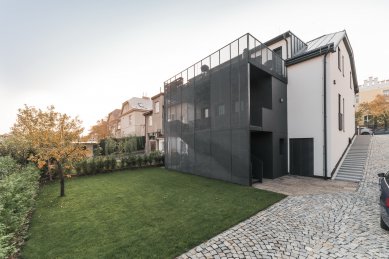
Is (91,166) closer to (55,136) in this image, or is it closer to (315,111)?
(55,136)

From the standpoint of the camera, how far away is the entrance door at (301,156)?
11.8 metres

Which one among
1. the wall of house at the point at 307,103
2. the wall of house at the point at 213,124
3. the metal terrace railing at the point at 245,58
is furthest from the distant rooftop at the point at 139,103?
the wall of house at the point at 307,103

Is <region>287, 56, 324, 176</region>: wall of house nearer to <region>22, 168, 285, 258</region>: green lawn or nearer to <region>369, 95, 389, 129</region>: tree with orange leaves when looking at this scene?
<region>22, 168, 285, 258</region>: green lawn

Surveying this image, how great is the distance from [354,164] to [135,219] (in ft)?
45.5

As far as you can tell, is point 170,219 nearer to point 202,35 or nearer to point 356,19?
point 202,35

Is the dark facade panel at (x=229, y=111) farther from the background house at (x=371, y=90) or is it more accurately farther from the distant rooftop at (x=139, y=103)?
the background house at (x=371, y=90)

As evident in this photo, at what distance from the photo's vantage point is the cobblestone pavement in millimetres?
3997

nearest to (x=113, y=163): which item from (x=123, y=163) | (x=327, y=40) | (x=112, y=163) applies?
(x=112, y=163)

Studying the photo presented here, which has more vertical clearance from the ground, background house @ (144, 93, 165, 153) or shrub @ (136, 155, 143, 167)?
background house @ (144, 93, 165, 153)

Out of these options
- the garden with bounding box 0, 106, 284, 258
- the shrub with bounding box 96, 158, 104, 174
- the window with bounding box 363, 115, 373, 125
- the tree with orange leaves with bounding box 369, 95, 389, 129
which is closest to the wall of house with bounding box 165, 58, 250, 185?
the garden with bounding box 0, 106, 284, 258

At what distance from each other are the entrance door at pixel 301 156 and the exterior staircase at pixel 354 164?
155cm

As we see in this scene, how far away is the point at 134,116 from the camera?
1321 inches

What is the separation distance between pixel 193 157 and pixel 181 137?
2.12 metres

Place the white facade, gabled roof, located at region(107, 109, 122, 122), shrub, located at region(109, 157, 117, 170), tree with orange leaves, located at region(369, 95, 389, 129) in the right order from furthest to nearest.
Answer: gabled roof, located at region(107, 109, 122, 122) < tree with orange leaves, located at region(369, 95, 389, 129) < shrub, located at region(109, 157, 117, 170) < the white facade
